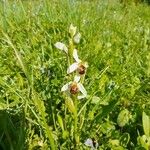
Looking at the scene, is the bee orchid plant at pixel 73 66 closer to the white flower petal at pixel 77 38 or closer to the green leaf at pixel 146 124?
the white flower petal at pixel 77 38

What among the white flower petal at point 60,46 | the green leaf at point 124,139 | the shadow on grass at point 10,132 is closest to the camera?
the white flower petal at point 60,46

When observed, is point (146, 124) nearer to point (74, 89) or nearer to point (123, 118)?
point (123, 118)

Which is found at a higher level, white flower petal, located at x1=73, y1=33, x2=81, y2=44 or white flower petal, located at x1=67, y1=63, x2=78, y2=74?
white flower petal, located at x1=73, y1=33, x2=81, y2=44

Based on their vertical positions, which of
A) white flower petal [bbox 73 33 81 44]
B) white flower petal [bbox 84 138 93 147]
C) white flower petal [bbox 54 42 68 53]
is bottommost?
white flower petal [bbox 84 138 93 147]

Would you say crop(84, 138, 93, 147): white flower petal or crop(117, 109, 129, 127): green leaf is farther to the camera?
crop(117, 109, 129, 127): green leaf

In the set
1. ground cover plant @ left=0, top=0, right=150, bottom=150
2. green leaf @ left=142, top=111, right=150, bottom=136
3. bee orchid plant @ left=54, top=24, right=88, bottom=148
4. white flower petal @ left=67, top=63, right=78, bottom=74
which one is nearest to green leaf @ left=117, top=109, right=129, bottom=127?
ground cover plant @ left=0, top=0, right=150, bottom=150

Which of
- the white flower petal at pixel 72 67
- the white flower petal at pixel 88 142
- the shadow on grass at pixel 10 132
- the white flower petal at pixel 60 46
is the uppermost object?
the white flower petal at pixel 60 46

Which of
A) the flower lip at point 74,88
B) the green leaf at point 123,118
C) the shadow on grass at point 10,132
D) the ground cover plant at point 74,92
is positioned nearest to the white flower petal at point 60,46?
the ground cover plant at point 74,92

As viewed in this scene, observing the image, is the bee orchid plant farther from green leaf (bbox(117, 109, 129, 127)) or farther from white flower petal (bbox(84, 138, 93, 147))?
green leaf (bbox(117, 109, 129, 127))

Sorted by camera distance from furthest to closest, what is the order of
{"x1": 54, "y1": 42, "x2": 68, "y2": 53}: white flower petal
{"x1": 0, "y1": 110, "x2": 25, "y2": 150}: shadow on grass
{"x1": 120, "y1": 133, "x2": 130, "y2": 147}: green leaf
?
{"x1": 120, "y1": 133, "x2": 130, "y2": 147}: green leaf < {"x1": 0, "y1": 110, "x2": 25, "y2": 150}: shadow on grass < {"x1": 54, "y1": 42, "x2": 68, "y2": 53}: white flower petal
